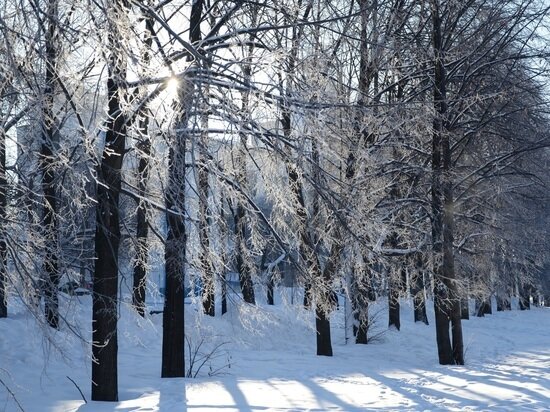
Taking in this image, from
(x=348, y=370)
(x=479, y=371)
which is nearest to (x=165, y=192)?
(x=348, y=370)

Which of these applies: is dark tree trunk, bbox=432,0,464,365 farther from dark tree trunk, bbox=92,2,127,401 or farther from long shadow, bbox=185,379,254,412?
dark tree trunk, bbox=92,2,127,401

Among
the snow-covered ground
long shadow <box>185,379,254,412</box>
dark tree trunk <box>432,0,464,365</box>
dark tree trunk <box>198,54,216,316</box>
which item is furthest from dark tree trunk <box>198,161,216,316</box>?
dark tree trunk <box>432,0,464,365</box>

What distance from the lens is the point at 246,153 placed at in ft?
23.5

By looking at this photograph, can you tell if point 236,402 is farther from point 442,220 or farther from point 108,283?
point 442,220

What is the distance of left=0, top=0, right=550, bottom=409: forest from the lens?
5664mm

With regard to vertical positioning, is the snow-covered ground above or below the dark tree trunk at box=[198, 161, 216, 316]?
below

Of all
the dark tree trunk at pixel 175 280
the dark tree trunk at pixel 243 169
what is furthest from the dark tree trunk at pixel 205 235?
the dark tree trunk at pixel 243 169

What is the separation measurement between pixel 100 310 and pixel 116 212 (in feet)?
4.49

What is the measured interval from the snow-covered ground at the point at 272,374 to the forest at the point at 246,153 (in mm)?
527

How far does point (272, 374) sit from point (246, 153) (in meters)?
6.48

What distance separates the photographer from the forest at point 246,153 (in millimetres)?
5664

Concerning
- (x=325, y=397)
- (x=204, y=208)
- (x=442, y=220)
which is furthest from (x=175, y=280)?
(x=442, y=220)

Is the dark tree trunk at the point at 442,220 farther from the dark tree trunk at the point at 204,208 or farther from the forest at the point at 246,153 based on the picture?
the dark tree trunk at the point at 204,208

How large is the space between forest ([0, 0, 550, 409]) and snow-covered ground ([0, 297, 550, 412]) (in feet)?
1.73
